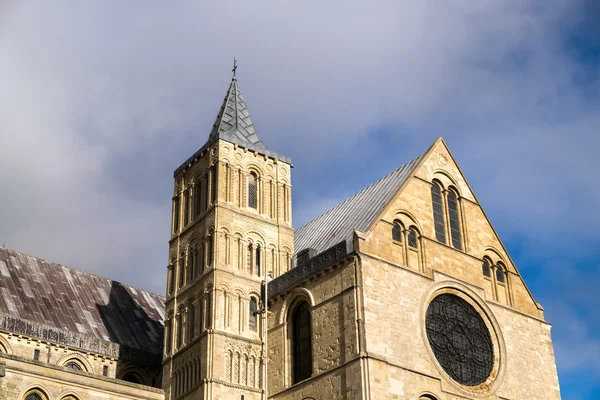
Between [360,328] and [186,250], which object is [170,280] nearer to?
[186,250]

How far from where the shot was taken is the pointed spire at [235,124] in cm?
4856

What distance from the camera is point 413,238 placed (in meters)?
43.8

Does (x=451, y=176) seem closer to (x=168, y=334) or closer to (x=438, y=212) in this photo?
(x=438, y=212)

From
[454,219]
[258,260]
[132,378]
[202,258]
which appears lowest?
[132,378]

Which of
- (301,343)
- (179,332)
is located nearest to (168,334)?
(179,332)

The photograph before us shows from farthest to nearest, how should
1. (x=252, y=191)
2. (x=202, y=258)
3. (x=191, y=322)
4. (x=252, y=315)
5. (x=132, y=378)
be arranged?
(x=132, y=378), (x=252, y=191), (x=202, y=258), (x=191, y=322), (x=252, y=315)

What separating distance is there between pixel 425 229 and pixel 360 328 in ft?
26.0

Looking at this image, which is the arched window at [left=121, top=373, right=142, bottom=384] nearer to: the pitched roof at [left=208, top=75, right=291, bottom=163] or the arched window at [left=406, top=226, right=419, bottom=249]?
the pitched roof at [left=208, top=75, right=291, bottom=163]

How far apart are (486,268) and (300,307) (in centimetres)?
1025

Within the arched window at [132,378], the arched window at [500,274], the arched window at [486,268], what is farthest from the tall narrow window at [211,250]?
the arched window at [500,274]

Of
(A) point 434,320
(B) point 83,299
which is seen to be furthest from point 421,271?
(B) point 83,299

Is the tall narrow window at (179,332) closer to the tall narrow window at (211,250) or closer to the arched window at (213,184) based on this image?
the tall narrow window at (211,250)

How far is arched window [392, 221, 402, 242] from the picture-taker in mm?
42997

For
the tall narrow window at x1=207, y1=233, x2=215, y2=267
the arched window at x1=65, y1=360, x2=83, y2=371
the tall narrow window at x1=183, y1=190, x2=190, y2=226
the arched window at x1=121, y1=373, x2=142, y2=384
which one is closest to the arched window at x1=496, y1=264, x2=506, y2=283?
the tall narrow window at x1=207, y1=233, x2=215, y2=267
